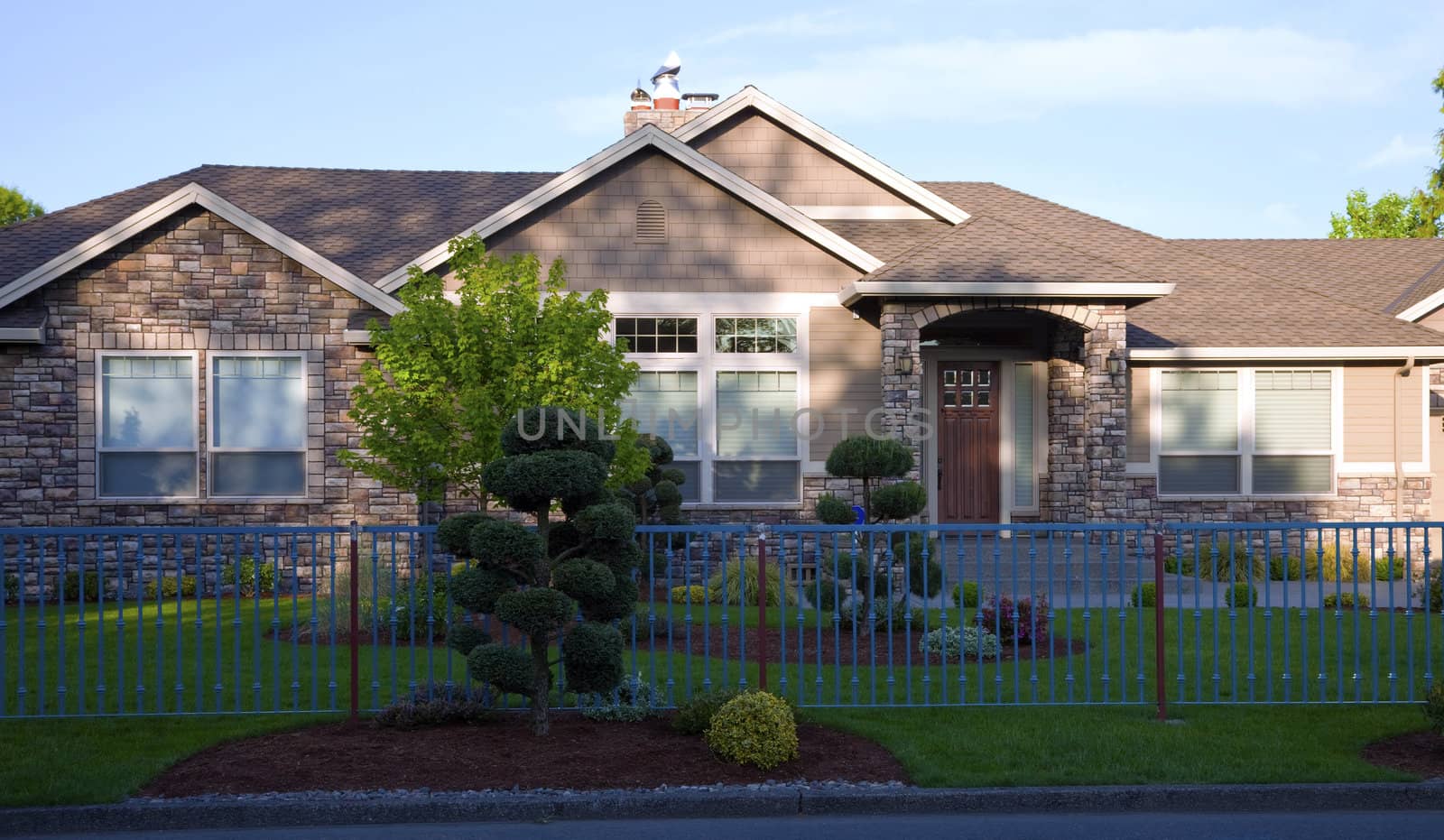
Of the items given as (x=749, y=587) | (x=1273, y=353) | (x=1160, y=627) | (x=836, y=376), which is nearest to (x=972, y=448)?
(x=836, y=376)

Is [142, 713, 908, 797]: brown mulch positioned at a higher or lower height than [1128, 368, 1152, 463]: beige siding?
lower

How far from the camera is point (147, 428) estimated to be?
16.1 m

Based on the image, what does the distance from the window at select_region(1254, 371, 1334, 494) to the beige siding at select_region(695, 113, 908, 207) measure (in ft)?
20.1

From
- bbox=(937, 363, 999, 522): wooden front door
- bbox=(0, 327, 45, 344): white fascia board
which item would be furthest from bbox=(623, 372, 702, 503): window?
bbox=(0, 327, 45, 344): white fascia board

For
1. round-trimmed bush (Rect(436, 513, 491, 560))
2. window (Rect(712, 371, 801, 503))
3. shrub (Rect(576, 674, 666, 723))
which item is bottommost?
shrub (Rect(576, 674, 666, 723))

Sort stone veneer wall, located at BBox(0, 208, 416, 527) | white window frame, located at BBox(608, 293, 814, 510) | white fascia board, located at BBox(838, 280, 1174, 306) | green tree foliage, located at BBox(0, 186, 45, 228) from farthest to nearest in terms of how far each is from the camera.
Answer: green tree foliage, located at BBox(0, 186, 45, 228) < white window frame, located at BBox(608, 293, 814, 510) < white fascia board, located at BBox(838, 280, 1174, 306) < stone veneer wall, located at BBox(0, 208, 416, 527)

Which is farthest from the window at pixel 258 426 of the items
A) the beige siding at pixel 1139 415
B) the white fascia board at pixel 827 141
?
the beige siding at pixel 1139 415

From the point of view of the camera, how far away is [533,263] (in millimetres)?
13023

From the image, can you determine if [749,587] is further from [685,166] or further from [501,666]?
[501,666]

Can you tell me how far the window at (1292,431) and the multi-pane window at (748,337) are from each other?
7.22 metres

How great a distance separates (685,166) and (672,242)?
1.02m

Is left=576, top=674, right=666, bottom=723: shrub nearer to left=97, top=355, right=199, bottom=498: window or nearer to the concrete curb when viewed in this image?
the concrete curb

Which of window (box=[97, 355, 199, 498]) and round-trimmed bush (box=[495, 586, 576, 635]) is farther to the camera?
window (box=[97, 355, 199, 498])

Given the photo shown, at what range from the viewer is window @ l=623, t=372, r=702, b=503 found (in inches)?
671
